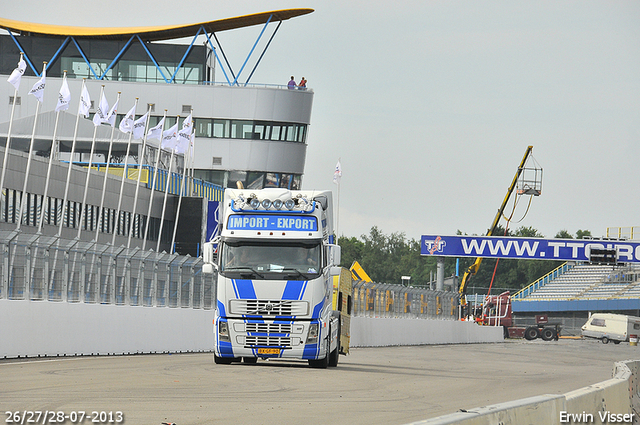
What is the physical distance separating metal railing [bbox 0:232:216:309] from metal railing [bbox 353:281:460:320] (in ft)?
35.8

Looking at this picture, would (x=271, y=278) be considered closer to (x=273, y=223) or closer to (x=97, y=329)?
(x=273, y=223)

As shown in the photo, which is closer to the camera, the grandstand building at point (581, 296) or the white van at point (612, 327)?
the white van at point (612, 327)

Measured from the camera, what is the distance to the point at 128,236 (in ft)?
198

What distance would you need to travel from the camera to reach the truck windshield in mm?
19094

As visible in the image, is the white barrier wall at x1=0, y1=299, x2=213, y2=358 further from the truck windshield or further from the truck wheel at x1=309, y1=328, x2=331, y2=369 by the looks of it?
the truck wheel at x1=309, y1=328, x2=331, y2=369

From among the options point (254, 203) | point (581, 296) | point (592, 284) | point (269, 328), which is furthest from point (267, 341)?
point (592, 284)

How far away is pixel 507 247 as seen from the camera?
6756 centimetres

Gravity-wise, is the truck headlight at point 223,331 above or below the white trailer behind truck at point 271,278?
below

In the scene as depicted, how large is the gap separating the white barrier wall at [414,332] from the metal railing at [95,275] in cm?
1068

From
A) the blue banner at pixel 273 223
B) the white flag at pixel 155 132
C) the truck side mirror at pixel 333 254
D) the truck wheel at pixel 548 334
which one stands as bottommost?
the truck wheel at pixel 548 334

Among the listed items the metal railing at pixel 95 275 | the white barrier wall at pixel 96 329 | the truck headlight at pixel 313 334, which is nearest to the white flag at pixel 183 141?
the metal railing at pixel 95 275

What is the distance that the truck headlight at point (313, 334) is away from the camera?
1923 cm

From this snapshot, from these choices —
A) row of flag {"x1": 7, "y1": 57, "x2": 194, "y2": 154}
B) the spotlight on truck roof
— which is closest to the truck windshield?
the spotlight on truck roof

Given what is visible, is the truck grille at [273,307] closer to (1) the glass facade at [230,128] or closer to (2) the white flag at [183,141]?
(2) the white flag at [183,141]
